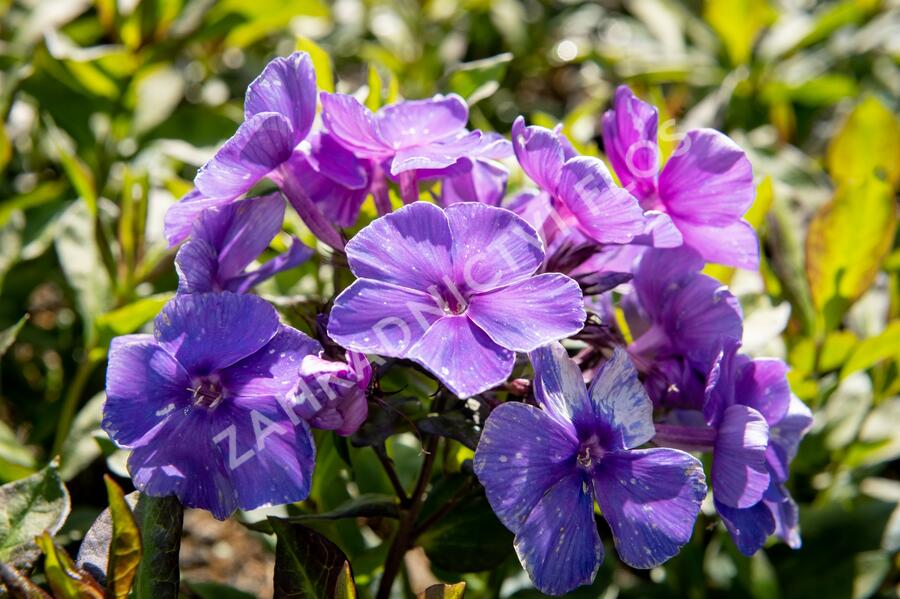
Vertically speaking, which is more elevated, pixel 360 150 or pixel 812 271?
pixel 360 150

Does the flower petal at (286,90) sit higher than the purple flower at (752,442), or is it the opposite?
the flower petal at (286,90)

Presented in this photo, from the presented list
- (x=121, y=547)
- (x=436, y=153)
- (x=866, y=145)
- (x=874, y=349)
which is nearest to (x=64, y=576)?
(x=121, y=547)

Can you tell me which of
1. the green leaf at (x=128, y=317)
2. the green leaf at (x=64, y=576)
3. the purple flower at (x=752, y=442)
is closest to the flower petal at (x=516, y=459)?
the purple flower at (x=752, y=442)

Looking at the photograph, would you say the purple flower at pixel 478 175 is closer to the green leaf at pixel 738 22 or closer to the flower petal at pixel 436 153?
the flower petal at pixel 436 153

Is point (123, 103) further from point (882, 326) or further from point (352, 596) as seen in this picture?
point (882, 326)

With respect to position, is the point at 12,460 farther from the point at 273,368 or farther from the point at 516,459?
the point at 516,459

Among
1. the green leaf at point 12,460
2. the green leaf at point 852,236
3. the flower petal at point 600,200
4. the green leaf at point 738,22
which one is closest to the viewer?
the flower petal at point 600,200

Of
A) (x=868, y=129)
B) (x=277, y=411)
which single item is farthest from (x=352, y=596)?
(x=868, y=129)
